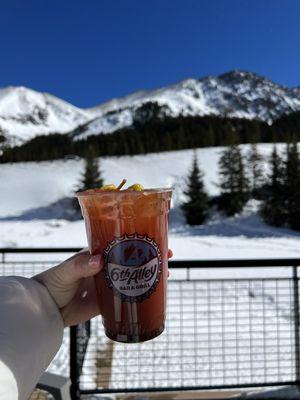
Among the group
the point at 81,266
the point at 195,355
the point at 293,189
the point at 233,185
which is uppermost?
the point at 81,266

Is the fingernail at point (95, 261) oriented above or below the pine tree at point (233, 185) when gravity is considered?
above

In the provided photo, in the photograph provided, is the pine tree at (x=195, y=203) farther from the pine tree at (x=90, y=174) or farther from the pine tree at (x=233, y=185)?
the pine tree at (x=90, y=174)

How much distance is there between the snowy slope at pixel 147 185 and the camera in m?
20.7

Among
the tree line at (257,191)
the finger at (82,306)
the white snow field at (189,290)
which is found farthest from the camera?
the tree line at (257,191)

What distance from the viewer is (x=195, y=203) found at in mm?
29641

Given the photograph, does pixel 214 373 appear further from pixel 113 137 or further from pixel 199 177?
pixel 113 137

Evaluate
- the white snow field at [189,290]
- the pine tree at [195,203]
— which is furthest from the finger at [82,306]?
the pine tree at [195,203]

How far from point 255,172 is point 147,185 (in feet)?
37.9

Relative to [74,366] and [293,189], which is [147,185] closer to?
[293,189]

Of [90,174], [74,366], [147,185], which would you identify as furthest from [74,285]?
[147,185]

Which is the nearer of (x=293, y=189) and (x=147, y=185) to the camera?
(x=293, y=189)

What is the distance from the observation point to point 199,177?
1222 inches

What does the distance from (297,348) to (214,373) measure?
1008 mm

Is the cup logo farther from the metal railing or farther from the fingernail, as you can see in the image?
the metal railing
